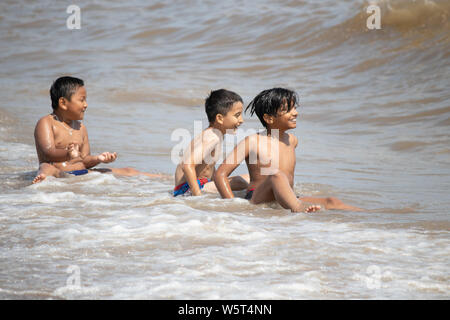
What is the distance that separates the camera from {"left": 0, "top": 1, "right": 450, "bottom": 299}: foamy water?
9.56ft

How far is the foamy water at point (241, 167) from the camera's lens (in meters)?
2.91

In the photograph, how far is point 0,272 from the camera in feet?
9.39

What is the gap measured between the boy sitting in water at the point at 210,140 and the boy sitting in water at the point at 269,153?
21 cm

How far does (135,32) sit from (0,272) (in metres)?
13.9

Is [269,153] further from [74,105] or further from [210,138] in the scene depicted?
[74,105]

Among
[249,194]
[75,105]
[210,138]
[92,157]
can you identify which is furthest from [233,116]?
[75,105]

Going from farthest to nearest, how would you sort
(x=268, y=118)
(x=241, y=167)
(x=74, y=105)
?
1. (x=241, y=167)
2. (x=74, y=105)
3. (x=268, y=118)

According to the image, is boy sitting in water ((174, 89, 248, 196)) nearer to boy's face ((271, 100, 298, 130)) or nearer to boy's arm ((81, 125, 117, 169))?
boy's face ((271, 100, 298, 130))

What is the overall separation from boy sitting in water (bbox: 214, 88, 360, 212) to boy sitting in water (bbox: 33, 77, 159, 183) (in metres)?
1.46

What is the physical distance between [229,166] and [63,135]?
1.86 m

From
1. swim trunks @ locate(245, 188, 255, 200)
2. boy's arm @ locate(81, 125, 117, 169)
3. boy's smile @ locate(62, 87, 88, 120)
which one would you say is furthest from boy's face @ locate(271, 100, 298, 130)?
boy's smile @ locate(62, 87, 88, 120)

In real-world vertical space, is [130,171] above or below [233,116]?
below

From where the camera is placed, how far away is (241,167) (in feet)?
21.2

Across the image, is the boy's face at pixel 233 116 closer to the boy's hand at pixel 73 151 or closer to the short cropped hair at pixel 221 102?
the short cropped hair at pixel 221 102
